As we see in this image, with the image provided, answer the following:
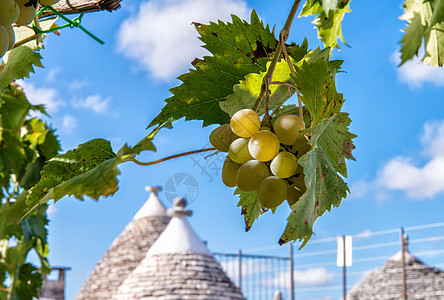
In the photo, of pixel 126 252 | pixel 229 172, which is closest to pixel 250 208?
pixel 229 172

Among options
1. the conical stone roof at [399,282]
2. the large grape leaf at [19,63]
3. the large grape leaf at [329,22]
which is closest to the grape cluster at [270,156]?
the large grape leaf at [329,22]

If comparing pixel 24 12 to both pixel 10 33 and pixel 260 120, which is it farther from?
pixel 260 120

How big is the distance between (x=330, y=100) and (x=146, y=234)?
8.23 metres

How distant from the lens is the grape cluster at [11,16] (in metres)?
0.46

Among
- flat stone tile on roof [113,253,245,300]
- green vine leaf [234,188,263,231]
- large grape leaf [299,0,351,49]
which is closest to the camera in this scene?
green vine leaf [234,188,263,231]

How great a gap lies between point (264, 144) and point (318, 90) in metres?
0.05

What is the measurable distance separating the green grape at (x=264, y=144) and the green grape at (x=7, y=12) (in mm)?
257

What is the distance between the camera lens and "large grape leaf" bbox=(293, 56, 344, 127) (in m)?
0.34

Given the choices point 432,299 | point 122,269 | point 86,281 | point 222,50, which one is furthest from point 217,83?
point 432,299

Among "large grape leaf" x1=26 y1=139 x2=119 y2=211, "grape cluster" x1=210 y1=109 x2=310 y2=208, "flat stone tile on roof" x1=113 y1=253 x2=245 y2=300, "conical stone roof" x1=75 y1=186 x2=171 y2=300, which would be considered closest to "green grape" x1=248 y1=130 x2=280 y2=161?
"grape cluster" x1=210 y1=109 x2=310 y2=208

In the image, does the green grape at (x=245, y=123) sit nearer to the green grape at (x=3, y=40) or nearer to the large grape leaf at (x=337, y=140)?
the large grape leaf at (x=337, y=140)

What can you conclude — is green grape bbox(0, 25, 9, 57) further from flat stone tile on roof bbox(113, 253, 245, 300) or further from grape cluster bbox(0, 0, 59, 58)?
flat stone tile on roof bbox(113, 253, 245, 300)

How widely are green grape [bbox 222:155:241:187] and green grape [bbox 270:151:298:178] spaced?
45mm

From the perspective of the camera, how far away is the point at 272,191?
35 cm
